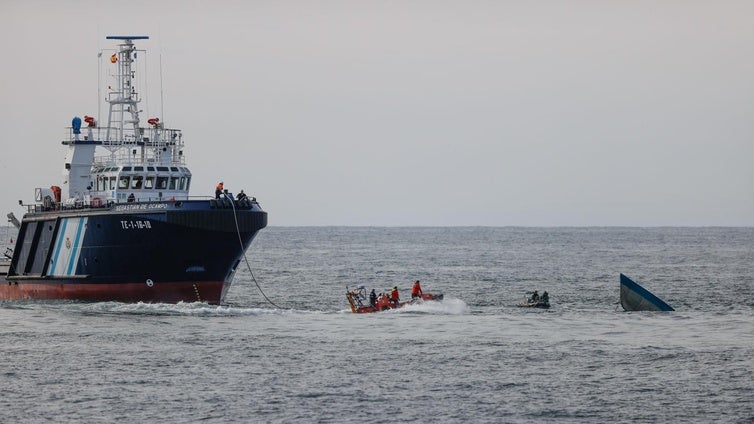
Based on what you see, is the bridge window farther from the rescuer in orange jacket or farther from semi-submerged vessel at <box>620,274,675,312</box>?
semi-submerged vessel at <box>620,274,675,312</box>

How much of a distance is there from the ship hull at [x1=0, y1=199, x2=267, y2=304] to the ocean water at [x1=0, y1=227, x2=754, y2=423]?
122 cm

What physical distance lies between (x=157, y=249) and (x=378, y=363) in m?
19.5

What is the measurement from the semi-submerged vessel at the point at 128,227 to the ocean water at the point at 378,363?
5.10 ft

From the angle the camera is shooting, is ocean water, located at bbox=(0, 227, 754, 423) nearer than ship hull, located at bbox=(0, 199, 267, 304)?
Yes

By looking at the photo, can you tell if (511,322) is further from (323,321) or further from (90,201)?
(90,201)

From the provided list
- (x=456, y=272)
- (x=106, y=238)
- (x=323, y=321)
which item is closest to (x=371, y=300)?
(x=323, y=321)

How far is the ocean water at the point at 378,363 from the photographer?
112 ft

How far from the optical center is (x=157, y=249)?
57.4 m

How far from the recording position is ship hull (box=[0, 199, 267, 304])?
57.1m

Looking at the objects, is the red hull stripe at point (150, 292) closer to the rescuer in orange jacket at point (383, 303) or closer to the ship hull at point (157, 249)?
the ship hull at point (157, 249)

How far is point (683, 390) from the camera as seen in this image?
37.1 m

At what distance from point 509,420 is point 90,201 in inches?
1423

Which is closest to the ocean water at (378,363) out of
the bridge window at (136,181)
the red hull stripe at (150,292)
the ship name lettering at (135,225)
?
the red hull stripe at (150,292)

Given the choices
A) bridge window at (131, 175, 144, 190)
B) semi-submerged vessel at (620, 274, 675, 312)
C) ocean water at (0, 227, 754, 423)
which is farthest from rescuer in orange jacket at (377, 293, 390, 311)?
bridge window at (131, 175, 144, 190)
